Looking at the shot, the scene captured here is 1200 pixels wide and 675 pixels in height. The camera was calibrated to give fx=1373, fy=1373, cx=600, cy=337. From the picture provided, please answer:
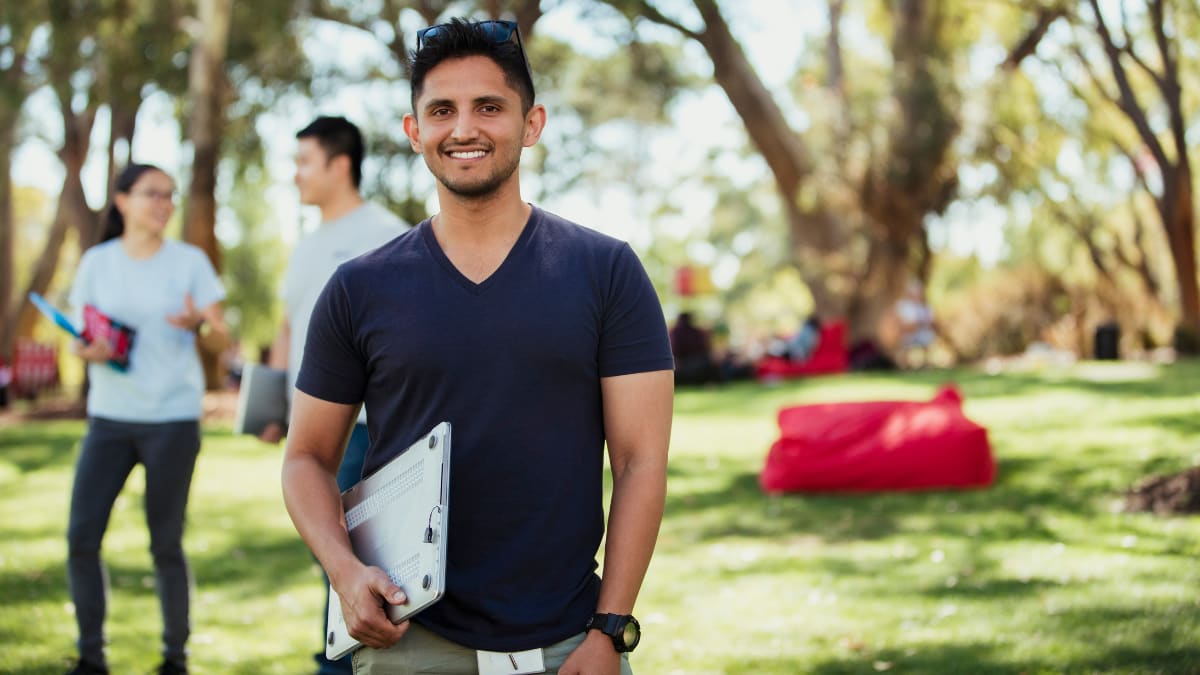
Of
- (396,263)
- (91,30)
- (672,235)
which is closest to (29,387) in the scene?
(91,30)

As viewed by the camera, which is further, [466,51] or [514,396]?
[466,51]

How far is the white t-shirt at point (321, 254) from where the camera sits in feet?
17.2

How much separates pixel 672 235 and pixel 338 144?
80.1 m

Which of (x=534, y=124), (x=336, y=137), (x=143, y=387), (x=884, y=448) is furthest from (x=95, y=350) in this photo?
(x=884, y=448)

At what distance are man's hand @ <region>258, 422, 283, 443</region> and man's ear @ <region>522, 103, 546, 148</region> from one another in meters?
2.79

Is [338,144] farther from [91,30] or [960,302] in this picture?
[960,302]

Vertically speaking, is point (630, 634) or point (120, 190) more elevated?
point (120, 190)

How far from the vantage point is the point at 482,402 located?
262cm

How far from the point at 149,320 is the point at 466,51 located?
11.3 ft

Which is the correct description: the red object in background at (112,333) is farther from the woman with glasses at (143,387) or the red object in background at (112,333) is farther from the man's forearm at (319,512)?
the man's forearm at (319,512)

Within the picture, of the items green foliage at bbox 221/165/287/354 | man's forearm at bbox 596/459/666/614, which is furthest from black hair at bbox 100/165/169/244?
green foliage at bbox 221/165/287/354

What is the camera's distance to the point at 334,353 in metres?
2.75

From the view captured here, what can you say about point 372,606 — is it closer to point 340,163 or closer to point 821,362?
point 340,163

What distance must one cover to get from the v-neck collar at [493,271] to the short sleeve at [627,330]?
189 mm
